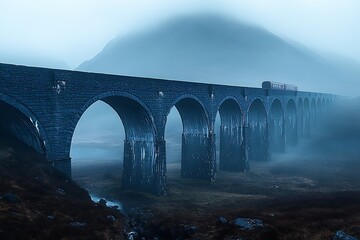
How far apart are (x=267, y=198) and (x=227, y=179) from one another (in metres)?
9.00

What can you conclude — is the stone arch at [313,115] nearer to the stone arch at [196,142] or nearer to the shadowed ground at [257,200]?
the shadowed ground at [257,200]

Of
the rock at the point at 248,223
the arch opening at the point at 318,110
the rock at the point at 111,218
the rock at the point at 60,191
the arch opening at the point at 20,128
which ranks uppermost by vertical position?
the arch opening at the point at 318,110

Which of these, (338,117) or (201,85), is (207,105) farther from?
(338,117)

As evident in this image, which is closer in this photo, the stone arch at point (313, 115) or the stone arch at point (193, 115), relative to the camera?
the stone arch at point (193, 115)

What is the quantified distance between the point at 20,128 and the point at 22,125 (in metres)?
0.59

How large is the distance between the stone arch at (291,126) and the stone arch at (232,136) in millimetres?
23824

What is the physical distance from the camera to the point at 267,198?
28219 mm

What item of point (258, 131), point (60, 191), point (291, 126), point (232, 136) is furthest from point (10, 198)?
point (291, 126)

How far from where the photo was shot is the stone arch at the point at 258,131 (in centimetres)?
4666

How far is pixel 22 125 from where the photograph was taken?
64.2 ft

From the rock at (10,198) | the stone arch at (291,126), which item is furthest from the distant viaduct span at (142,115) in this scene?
the stone arch at (291,126)

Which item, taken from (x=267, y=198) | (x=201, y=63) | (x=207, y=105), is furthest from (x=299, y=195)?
(x=201, y=63)

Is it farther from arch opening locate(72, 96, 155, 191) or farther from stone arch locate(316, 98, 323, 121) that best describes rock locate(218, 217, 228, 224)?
stone arch locate(316, 98, 323, 121)

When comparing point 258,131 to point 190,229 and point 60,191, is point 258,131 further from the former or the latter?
point 60,191
